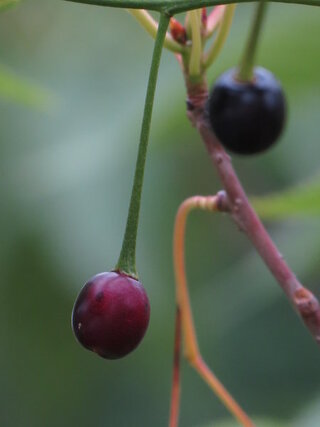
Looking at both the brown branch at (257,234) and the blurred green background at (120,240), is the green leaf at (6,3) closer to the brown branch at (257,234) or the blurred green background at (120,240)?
the brown branch at (257,234)

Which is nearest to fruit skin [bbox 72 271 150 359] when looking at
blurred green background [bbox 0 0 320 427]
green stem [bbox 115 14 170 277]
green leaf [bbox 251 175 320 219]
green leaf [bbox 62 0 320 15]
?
green stem [bbox 115 14 170 277]

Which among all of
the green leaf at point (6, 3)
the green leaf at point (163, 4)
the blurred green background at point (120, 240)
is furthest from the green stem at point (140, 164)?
the blurred green background at point (120, 240)

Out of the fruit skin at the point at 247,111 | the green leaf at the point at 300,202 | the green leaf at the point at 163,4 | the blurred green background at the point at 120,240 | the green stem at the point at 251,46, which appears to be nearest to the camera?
the green leaf at the point at 163,4

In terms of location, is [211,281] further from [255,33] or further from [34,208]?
[255,33]

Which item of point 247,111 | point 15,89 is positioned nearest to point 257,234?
point 247,111

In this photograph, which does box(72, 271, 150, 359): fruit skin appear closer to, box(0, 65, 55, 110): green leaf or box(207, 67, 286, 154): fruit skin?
box(207, 67, 286, 154): fruit skin
